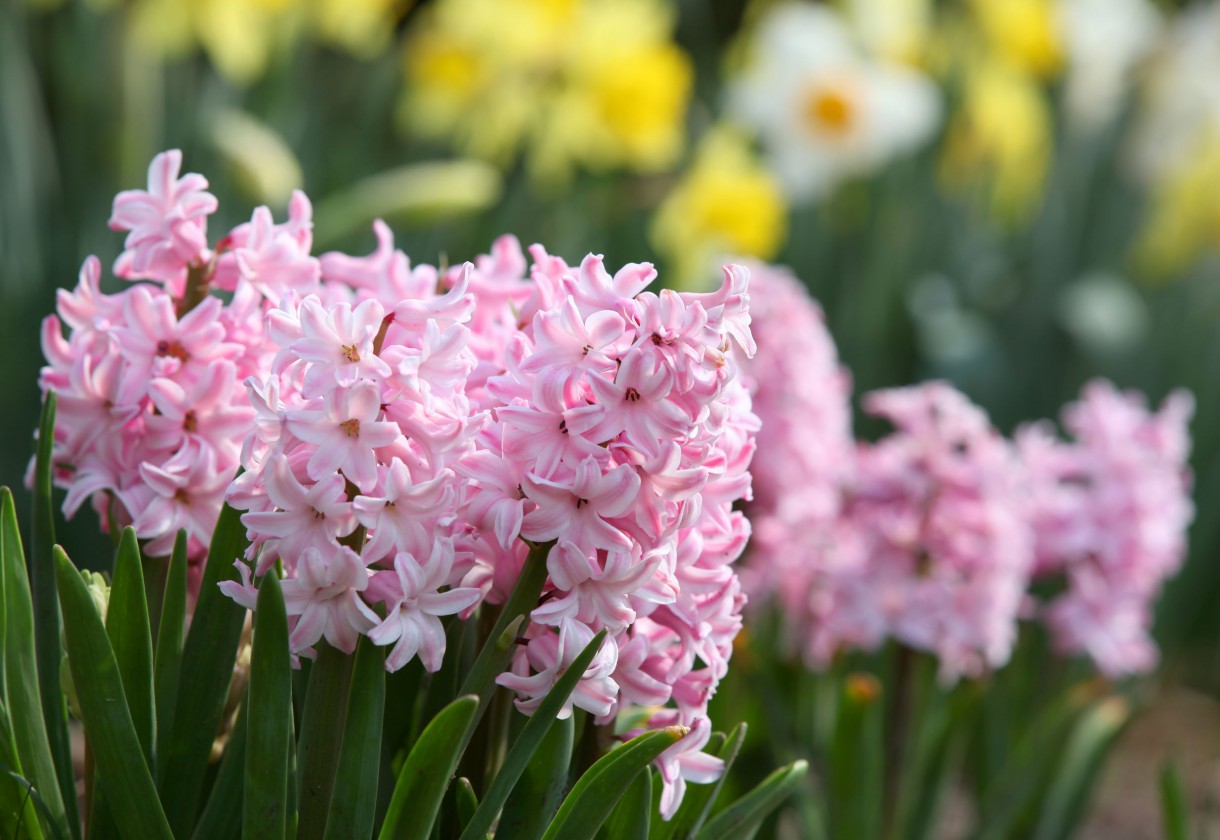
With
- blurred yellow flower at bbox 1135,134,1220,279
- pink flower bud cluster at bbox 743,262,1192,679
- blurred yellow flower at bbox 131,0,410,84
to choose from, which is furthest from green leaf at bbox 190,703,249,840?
blurred yellow flower at bbox 1135,134,1220,279

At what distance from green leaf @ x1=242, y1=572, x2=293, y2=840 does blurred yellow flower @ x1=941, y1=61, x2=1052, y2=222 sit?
3628 mm

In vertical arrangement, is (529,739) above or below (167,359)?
below

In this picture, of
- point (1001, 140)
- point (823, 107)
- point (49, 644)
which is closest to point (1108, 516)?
point (49, 644)

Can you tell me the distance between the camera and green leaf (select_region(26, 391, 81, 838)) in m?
0.93

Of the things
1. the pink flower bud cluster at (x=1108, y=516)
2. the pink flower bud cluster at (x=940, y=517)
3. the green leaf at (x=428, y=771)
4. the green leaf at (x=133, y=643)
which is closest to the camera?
the green leaf at (x=428, y=771)

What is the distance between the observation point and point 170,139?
2.97 meters

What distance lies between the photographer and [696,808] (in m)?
0.97

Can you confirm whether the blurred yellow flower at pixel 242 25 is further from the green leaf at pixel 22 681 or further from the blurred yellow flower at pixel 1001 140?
the green leaf at pixel 22 681

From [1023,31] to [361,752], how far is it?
3852 millimetres

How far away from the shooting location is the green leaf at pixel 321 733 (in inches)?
32.6

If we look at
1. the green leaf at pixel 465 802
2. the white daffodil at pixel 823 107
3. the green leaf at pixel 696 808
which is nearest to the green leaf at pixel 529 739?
the green leaf at pixel 465 802

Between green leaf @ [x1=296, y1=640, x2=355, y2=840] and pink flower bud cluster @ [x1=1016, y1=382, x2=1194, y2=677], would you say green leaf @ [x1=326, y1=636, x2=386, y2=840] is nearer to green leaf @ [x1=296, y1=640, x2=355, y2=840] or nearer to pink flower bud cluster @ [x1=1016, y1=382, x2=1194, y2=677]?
green leaf @ [x1=296, y1=640, x2=355, y2=840]

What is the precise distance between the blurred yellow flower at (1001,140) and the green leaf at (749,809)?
11.0 feet

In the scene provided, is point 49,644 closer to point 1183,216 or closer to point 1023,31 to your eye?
point 1023,31
